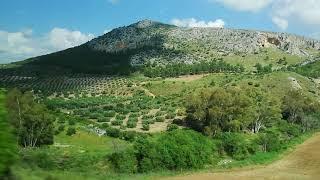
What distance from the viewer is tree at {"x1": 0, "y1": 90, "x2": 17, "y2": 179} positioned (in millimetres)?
9937

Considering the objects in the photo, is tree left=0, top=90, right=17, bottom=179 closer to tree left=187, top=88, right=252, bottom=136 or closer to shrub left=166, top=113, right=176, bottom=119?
tree left=187, top=88, right=252, bottom=136

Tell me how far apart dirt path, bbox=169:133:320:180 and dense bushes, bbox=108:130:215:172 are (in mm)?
3224

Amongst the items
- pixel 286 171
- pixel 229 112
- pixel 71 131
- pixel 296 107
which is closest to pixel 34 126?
pixel 71 131

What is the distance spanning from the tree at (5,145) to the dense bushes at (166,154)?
148 feet

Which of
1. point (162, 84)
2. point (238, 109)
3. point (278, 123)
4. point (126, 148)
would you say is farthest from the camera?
point (162, 84)

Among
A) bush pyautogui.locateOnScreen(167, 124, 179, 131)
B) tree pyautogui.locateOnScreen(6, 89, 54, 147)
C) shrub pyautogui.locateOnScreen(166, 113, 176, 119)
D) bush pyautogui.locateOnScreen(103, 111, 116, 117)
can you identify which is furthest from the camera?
bush pyautogui.locateOnScreen(103, 111, 116, 117)

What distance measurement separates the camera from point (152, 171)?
2203 inches

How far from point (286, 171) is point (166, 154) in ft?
46.5

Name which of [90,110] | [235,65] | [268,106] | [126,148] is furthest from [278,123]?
[235,65]

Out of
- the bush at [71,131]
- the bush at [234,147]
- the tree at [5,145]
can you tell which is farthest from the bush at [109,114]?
the tree at [5,145]

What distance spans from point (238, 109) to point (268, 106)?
11.9 m

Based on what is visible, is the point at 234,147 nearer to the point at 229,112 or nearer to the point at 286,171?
the point at 286,171

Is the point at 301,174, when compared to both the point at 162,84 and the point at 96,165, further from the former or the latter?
the point at 162,84

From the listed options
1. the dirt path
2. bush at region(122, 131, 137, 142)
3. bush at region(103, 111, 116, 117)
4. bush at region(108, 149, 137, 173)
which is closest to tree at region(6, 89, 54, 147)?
bush at region(108, 149, 137, 173)
